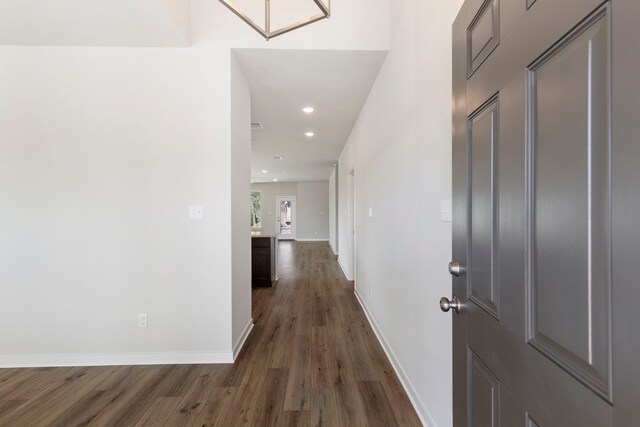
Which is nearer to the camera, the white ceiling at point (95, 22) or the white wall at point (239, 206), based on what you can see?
the white ceiling at point (95, 22)

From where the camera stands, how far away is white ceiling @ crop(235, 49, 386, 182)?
2.47 metres

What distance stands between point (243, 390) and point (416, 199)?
5.74 feet

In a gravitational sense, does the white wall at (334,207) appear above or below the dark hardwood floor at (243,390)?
above

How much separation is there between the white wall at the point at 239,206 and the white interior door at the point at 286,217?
9434 millimetres

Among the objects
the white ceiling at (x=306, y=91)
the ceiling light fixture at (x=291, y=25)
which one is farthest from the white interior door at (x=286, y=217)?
the ceiling light fixture at (x=291, y=25)

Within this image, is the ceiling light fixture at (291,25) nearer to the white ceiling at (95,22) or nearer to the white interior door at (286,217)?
the white ceiling at (95,22)

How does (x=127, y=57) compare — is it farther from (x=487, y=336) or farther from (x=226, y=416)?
(x=487, y=336)

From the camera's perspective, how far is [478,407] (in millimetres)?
831

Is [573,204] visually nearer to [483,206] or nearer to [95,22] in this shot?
[483,206]

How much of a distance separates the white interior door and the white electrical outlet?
10058 mm

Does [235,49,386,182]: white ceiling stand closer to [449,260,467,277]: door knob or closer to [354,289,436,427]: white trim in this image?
[449,260,467,277]: door knob

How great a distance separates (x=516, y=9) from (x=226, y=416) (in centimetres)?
226

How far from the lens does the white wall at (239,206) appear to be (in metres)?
2.41

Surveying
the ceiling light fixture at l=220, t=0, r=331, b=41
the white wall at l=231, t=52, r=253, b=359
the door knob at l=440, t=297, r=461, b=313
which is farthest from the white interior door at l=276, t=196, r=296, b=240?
the door knob at l=440, t=297, r=461, b=313
